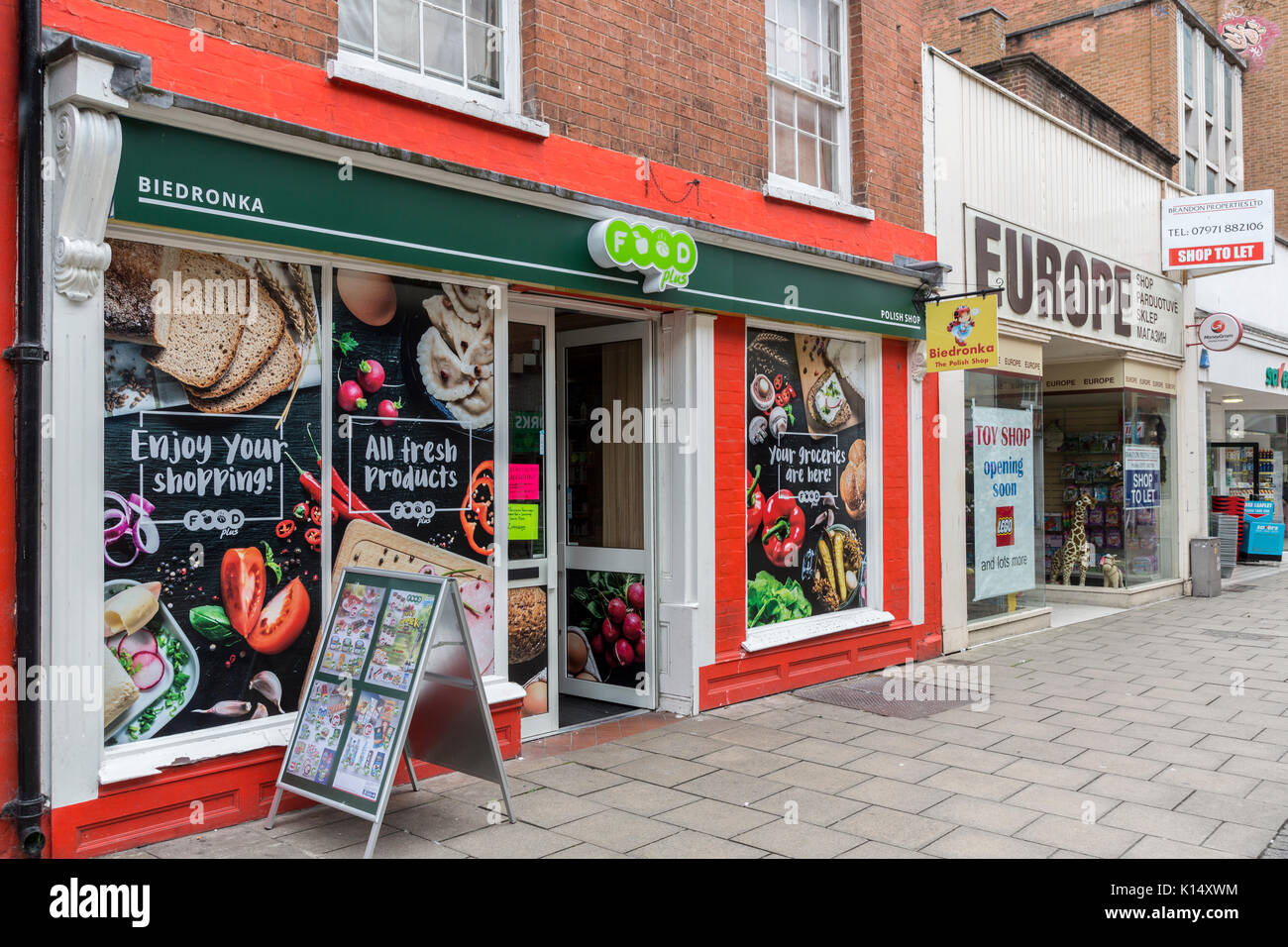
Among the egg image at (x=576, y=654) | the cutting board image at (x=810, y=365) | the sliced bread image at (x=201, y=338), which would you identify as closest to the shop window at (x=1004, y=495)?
the cutting board image at (x=810, y=365)

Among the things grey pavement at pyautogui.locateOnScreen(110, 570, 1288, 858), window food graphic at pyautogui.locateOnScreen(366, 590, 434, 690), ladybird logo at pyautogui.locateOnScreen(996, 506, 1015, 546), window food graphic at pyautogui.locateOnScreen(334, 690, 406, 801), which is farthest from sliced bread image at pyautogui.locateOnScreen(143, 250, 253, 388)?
ladybird logo at pyautogui.locateOnScreen(996, 506, 1015, 546)

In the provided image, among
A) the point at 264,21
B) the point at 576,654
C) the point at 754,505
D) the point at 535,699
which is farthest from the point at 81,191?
the point at 754,505

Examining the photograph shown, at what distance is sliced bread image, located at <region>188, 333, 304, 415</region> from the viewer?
15.4ft

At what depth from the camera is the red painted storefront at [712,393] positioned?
13.7 feet

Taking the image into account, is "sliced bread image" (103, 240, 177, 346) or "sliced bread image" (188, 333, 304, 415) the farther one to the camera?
"sliced bread image" (188, 333, 304, 415)

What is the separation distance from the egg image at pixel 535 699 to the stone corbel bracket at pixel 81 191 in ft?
11.5

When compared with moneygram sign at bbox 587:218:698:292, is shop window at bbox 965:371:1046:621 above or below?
below

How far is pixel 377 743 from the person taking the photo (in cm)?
439

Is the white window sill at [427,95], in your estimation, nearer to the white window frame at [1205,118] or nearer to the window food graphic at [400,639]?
the window food graphic at [400,639]

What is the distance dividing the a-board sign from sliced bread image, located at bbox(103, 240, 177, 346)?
4.69ft

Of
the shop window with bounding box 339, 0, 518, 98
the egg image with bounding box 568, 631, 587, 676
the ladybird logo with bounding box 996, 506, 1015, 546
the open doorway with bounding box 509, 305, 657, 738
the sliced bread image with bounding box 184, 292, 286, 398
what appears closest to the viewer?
the sliced bread image with bounding box 184, 292, 286, 398

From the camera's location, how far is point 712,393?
721cm

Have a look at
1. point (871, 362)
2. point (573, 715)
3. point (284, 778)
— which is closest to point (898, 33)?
point (871, 362)

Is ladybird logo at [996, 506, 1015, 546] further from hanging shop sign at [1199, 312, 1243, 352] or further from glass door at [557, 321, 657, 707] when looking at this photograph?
hanging shop sign at [1199, 312, 1243, 352]
